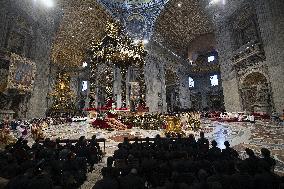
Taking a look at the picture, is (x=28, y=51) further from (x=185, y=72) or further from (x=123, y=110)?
(x=185, y=72)

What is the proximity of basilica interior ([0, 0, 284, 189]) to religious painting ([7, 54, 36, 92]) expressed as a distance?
6 centimetres

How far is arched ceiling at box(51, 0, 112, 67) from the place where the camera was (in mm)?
19953

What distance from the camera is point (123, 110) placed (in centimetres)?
1294

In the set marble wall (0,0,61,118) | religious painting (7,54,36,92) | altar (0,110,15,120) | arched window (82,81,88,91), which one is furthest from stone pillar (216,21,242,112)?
arched window (82,81,88,91)

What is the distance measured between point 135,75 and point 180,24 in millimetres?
9010

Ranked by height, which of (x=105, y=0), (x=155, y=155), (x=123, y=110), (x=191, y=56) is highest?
(x=105, y=0)

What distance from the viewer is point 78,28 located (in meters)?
23.0

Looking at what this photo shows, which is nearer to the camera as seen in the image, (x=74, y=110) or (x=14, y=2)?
(x=14, y=2)

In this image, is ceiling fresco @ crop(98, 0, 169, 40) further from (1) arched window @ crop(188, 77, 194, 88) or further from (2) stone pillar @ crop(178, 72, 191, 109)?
(1) arched window @ crop(188, 77, 194, 88)

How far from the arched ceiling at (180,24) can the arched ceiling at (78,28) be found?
6226mm

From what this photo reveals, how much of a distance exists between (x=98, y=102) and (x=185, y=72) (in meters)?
15.0

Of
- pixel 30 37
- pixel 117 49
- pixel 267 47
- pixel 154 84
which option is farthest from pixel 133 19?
pixel 267 47

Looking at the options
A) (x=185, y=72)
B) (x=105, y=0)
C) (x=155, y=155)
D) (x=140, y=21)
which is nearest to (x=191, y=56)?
(x=185, y=72)

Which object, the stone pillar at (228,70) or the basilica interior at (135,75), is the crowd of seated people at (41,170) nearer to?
the basilica interior at (135,75)
